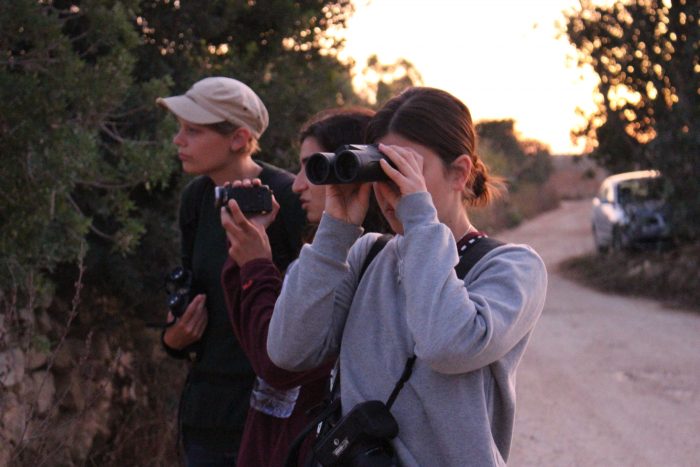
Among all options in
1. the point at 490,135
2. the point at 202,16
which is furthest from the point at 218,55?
the point at 490,135

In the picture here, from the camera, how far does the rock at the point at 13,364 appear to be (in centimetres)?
446

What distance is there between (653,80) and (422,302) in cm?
1324

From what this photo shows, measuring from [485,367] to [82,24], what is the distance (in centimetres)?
411

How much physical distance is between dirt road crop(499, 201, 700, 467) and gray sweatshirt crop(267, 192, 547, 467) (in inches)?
167

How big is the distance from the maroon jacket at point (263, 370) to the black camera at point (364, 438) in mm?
285

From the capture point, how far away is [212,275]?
3.24 metres

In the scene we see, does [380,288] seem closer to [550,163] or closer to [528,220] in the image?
[528,220]

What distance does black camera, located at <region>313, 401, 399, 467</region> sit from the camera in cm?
206

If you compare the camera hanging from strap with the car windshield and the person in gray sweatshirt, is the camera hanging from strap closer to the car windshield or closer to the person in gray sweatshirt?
the person in gray sweatshirt

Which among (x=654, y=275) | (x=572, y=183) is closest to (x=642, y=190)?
(x=654, y=275)

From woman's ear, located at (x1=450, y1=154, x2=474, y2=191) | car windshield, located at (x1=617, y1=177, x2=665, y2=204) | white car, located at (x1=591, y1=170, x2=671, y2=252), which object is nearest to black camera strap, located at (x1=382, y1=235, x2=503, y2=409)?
woman's ear, located at (x1=450, y1=154, x2=474, y2=191)

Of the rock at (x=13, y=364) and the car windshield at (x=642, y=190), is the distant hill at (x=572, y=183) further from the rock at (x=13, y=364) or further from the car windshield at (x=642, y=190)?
the rock at (x=13, y=364)

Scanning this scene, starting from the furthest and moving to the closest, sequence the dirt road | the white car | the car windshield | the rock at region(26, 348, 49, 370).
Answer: the white car
the car windshield
the dirt road
the rock at region(26, 348, 49, 370)

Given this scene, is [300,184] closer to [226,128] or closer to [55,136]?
[226,128]
